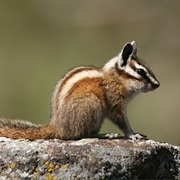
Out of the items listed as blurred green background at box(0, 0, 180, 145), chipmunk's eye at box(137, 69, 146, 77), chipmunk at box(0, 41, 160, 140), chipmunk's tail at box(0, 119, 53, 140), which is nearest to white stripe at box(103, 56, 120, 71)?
chipmunk at box(0, 41, 160, 140)

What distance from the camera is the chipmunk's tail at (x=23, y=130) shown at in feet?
34.3

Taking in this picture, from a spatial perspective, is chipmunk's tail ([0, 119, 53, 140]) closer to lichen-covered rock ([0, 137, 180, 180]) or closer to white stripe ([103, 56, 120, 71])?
lichen-covered rock ([0, 137, 180, 180])

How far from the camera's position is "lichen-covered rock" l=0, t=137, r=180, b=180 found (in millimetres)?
9250

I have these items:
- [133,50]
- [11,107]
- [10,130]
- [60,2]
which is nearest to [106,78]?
[133,50]

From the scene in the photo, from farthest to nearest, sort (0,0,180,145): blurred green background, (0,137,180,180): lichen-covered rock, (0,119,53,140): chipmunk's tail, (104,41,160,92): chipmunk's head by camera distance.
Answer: (0,0,180,145): blurred green background < (104,41,160,92): chipmunk's head < (0,119,53,140): chipmunk's tail < (0,137,180,180): lichen-covered rock

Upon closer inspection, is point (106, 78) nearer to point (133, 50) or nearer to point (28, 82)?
point (133, 50)

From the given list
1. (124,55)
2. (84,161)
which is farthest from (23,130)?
(124,55)

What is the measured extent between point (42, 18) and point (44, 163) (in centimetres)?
2053

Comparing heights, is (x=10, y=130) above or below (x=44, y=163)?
above

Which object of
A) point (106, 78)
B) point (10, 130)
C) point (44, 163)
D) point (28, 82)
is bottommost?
point (44, 163)

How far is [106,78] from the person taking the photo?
1151cm

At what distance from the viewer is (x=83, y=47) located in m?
26.8

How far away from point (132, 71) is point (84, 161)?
105 inches

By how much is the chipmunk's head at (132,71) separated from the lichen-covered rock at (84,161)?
204 centimetres
